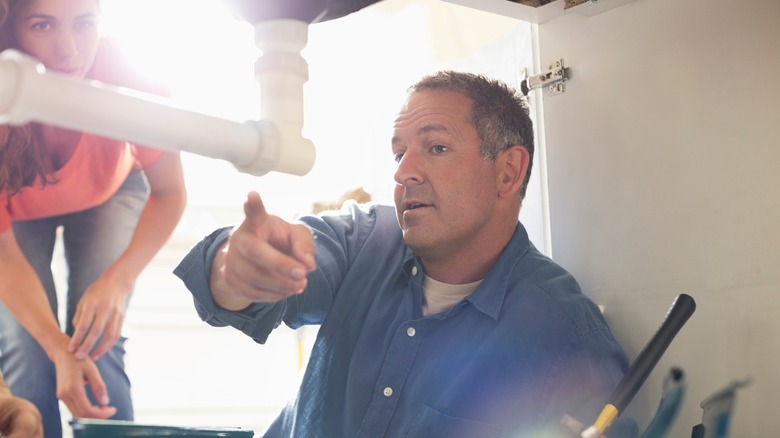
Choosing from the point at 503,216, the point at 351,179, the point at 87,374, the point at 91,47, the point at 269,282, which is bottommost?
the point at 87,374

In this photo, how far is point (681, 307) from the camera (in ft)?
3.49

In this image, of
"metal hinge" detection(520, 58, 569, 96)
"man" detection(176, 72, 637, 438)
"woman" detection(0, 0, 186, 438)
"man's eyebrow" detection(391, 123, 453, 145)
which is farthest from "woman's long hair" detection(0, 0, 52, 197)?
"metal hinge" detection(520, 58, 569, 96)

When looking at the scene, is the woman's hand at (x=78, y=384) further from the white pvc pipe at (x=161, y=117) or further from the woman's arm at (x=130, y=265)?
the white pvc pipe at (x=161, y=117)

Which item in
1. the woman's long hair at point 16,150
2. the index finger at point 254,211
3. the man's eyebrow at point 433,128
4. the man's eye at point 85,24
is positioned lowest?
the index finger at point 254,211

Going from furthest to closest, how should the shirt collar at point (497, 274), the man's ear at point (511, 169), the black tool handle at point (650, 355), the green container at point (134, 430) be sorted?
the man's ear at point (511, 169)
the shirt collar at point (497, 274)
the black tool handle at point (650, 355)
the green container at point (134, 430)

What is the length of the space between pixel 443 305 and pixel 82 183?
0.61 metres

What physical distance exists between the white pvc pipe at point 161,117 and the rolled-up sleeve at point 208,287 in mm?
473

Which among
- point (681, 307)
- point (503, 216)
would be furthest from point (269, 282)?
point (503, 216)

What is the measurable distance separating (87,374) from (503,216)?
0.72 metres

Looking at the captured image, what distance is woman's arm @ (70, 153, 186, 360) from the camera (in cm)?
109

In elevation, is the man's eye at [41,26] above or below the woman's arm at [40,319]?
above

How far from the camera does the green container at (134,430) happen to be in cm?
69

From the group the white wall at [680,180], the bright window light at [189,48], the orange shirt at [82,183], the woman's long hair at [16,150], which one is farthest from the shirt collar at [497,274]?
the woman's long hair at [16,150]

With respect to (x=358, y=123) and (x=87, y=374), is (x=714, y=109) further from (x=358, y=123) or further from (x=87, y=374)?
(x=87, y=374)
